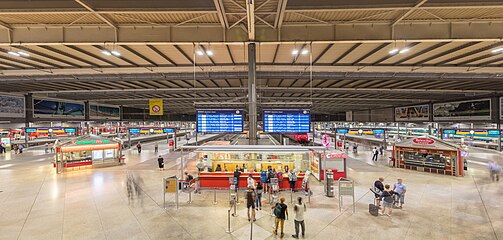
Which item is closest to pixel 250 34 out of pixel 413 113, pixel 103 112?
pixel 413 113

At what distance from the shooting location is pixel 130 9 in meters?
7.03

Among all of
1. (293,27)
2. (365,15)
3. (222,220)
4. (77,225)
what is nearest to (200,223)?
(222,220)

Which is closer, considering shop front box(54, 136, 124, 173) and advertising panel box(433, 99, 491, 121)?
shop front box(54, 136, 124, 173)

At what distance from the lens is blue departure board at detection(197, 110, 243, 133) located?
34.0 ft

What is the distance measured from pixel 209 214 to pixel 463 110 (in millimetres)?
31585

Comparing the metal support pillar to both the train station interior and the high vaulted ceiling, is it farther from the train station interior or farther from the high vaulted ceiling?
the high vaulted ceiling

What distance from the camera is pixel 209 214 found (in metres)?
7.58

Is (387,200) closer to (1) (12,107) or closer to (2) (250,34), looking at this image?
(2) (250,34)

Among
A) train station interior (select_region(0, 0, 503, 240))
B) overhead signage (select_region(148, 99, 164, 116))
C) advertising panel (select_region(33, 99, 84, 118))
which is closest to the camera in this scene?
train station interior (select_region(0, 0, 503, 240))

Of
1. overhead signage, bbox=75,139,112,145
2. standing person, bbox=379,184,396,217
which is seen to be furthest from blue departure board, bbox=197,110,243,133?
overhead signage, bbox=75,139,112,145

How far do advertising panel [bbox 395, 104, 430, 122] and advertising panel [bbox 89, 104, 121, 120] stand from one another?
156 feet

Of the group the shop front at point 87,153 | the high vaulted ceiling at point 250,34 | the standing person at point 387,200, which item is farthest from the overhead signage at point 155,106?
the standing person at point 387,200

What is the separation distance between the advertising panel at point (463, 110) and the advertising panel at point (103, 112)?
4826 cm

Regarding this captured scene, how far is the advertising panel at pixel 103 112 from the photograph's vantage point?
30.5 meters
